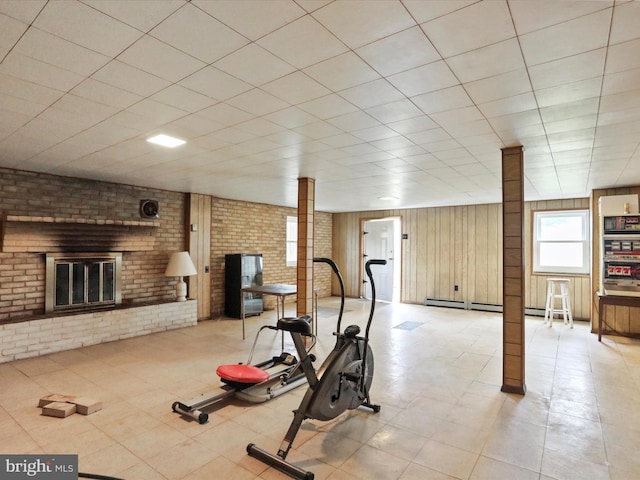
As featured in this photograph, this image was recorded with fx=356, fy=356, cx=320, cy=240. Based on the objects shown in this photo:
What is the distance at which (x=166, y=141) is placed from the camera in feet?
11.8

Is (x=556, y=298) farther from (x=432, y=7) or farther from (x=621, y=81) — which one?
(x=432, y=7)

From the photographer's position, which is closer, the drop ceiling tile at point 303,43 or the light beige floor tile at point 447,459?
the drop ceiling tile at point 303,43

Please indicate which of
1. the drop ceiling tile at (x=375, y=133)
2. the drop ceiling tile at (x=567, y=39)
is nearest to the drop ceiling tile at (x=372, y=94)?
the drop ceiling tile at (x=375, y=133)

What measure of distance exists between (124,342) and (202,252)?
2.24m

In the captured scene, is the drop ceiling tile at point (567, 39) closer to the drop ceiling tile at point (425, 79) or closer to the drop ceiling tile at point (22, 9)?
the drop ceiling tile at point (425, 79)

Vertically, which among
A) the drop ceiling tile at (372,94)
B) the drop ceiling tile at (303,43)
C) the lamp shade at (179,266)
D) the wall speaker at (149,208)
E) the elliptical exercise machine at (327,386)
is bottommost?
the elliptical exercise machine at (327,386)

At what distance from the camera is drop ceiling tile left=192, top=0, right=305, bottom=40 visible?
5.08 ft

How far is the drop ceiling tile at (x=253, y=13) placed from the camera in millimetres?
1547

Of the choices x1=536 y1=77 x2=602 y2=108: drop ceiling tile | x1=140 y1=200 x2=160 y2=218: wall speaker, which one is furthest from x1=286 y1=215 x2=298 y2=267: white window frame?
x1=536 y1=77 x2=602 y2=108: drop ceiling tile

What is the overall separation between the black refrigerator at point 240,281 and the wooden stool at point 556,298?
228 inches

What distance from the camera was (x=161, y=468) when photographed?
2.36 meters

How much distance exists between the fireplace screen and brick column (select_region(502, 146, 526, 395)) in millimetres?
5721

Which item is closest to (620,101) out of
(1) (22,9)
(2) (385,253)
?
(1) (22,9)

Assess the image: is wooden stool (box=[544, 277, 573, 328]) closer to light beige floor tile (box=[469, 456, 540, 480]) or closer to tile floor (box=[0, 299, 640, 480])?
tile floor (box=[0, 299, 640, 480])
